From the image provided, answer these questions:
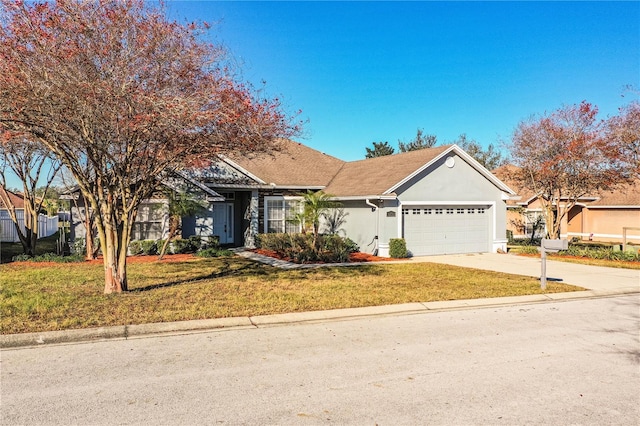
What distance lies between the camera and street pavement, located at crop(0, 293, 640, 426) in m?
4.14

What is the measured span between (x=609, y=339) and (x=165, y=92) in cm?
908

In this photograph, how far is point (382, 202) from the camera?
1803 cm

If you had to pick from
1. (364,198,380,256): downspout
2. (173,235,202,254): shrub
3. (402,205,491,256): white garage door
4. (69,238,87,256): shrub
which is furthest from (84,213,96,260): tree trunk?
(402,205,491,256): white garage door

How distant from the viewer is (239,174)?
20.6m

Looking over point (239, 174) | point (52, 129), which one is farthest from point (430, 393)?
point (239, 174)

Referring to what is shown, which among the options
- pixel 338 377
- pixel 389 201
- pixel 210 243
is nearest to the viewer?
pixel 338 377

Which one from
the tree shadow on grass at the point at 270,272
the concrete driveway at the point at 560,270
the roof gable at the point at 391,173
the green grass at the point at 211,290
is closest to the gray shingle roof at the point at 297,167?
the roof gable at the point at 391,173

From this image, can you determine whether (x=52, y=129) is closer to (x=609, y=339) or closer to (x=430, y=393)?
(x=430, y=393)

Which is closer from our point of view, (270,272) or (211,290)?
(211,290)

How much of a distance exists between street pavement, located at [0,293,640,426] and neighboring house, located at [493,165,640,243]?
20698 millimetres

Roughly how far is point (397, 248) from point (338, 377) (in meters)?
12.9

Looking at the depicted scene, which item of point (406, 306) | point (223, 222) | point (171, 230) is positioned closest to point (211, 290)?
point (406, 306)

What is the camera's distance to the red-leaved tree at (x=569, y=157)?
1941 centimetres

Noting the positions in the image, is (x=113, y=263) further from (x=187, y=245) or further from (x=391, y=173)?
(x=391, y=173)
